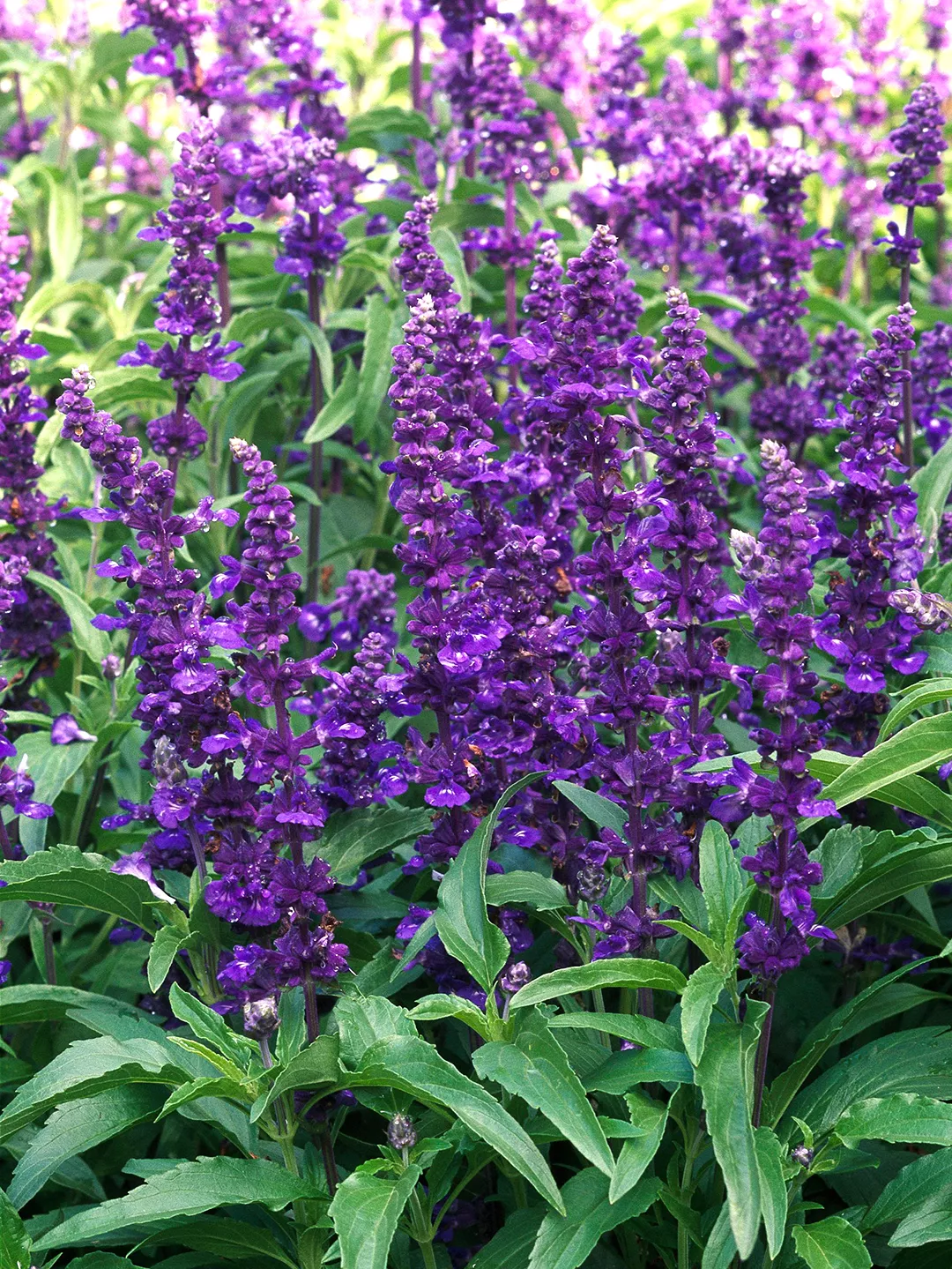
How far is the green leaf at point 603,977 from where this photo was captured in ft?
9.29

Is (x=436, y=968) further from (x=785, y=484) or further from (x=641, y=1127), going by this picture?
(x=785, y=484)

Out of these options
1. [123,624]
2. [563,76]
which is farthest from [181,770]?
[563,76]

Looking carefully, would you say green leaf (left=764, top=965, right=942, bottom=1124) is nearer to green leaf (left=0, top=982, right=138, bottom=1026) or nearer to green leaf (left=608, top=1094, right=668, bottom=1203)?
green leaf (left=608, top=1094, right=668, bottom=1203)

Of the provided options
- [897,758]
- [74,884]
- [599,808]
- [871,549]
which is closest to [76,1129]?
[74,884]

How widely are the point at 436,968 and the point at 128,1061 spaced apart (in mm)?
757

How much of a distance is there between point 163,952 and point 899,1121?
1.62m

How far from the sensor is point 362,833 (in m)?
3.54

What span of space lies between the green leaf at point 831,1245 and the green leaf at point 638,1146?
0.33 m

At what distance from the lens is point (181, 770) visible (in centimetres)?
331

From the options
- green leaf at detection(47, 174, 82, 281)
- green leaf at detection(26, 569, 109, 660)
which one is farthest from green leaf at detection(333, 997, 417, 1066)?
green leaf at detection(47, 174, 82, 281)

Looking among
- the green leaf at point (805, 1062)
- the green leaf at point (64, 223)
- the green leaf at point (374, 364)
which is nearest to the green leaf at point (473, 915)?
the green leaf at point (805, 1062)

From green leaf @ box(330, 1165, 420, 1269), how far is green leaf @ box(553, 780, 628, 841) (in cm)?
85

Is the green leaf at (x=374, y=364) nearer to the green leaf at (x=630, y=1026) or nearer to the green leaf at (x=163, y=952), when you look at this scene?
the green leaf at (x=163, y=952)

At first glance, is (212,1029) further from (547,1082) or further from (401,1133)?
(547,1082)
